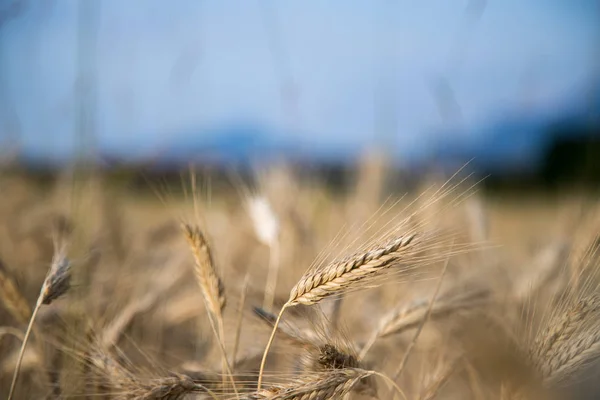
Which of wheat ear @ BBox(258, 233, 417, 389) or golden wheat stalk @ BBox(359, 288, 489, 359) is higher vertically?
wheat ear @ BBox(258, 233, 417, 389)

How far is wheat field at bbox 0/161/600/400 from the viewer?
3.45 feet

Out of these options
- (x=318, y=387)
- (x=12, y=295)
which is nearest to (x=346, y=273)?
(x=318, y=387)

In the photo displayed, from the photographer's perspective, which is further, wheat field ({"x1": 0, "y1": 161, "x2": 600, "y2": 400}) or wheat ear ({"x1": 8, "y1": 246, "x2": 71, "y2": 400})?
wheat ear ({"x1": 8, "y1": 246, "x2": 71, "y2": 400})

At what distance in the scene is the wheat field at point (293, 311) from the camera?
1.05 m

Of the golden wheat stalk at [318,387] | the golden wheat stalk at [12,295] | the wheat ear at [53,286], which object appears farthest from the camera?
the golden wheat stalk at [12,295]

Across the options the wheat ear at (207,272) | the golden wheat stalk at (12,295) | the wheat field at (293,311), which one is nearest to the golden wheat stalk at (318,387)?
the wheat field at (293,311)

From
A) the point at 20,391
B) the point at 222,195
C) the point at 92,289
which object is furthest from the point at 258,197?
the point at 222,195

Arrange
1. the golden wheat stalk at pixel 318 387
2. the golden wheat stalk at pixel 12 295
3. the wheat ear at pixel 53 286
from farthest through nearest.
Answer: the golden wheat stalk at pixel 12 295 < the wheat ear at pixel 53 286 < the golden wheat stalk at pixel 318 387

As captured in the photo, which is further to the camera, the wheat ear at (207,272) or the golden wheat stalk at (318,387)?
the wheat ear at (207,272)

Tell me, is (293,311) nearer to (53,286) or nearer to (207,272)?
(207,272)

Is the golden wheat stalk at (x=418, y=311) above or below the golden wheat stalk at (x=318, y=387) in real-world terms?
below

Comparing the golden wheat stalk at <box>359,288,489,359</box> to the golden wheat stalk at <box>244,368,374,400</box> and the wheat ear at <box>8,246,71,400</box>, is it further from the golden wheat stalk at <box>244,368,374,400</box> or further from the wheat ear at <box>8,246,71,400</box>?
the wheat ear at <box>8,246,71,400</box>

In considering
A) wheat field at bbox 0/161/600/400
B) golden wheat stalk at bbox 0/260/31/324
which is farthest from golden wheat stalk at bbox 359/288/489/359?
golden wheat stalk at bbox 0/260/31/324

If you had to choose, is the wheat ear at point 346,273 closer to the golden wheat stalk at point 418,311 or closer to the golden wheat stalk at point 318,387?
the golden wheat stalk at point 318,387
